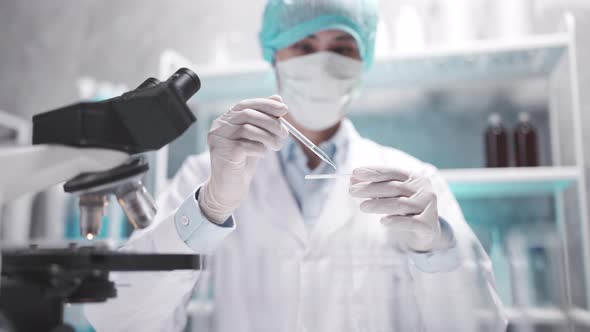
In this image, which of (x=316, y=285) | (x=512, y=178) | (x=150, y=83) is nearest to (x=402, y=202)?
(x=316, y=285)

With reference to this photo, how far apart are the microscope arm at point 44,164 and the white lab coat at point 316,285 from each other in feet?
0.71

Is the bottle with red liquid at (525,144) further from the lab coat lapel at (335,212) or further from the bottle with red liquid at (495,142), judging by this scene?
the lab coat lapel at (335,212)

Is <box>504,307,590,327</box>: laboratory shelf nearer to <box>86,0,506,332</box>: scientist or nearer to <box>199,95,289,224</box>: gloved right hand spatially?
<box>86,0,506,332</box>: scientist

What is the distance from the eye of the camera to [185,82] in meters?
0.52

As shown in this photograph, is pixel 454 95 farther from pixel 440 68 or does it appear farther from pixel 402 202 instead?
pixel 402 202

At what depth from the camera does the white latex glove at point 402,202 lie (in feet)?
2.43

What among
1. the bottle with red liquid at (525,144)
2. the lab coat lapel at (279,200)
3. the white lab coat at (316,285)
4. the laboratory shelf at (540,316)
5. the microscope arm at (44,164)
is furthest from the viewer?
the bottle with red liquid at (525,144)

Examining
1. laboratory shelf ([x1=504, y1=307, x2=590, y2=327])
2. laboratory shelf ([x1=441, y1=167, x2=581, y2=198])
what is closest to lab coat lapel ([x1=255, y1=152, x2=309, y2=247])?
laboratory shelf ([x1=504, y1=307, x2=590, y2=327])

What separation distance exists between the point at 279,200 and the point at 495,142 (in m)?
0.95

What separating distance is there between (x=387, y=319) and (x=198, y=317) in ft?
1.03

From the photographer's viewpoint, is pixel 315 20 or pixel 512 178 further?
pixel 512 178

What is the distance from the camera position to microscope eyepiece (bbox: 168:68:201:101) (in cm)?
51

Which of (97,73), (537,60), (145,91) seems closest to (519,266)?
(537,60)

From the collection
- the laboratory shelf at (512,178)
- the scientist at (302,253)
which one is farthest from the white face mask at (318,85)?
the laboratory shelf at (512,178)
